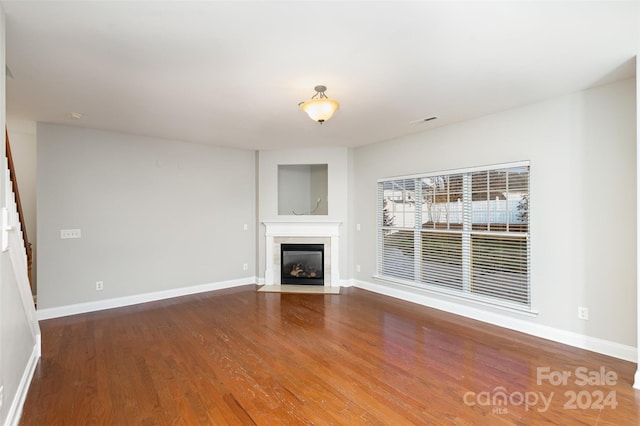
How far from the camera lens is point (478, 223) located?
Answer: 4.00 meters

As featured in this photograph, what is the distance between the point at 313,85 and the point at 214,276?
396 cm

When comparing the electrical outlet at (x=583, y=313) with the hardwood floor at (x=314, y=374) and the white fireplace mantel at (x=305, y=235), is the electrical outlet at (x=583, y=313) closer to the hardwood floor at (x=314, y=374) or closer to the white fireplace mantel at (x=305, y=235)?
the hardwood floor at (x=314, y=374)

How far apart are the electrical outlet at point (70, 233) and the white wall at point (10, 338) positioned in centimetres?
196

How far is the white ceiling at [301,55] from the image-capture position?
191cm

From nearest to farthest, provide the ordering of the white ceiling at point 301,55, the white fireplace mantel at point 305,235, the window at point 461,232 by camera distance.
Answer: the white ceiling at point 301,55 < the window at point 461,232 < the white fireplace mantel at point 305,235

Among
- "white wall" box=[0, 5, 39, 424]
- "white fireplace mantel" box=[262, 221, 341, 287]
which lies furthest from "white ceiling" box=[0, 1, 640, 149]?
"white fireplace mantel" box=[262, 221, 341, 287]

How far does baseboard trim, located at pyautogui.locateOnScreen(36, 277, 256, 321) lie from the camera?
412 centimetres

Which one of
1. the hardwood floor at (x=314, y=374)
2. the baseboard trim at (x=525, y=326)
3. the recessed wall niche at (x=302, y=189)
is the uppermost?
the recessed wall niche at (x=302, y=189)

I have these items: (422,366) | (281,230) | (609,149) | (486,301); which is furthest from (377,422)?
(281,230)

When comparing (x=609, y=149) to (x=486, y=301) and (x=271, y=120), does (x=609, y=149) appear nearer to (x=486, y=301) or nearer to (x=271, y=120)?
(x=486, y=301)

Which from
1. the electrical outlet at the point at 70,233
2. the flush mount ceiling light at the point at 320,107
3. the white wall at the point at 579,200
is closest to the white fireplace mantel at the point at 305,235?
the white wall at the point at 579,200

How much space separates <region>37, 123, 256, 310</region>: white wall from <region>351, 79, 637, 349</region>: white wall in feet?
13.5

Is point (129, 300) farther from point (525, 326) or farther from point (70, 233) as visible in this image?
point (525, 326)

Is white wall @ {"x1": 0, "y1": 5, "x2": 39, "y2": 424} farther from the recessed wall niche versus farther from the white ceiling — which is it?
the recessed wall niche
